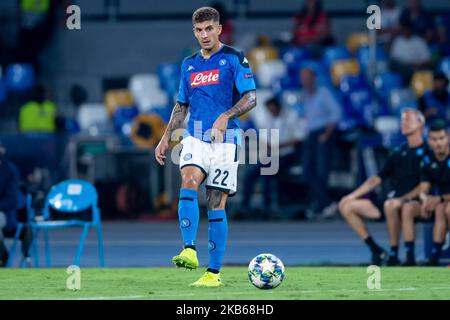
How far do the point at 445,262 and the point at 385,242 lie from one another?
308 centimetres

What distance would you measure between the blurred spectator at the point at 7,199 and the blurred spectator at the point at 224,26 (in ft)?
31.2

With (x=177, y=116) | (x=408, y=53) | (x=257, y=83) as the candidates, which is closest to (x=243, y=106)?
(x=177, y=116)

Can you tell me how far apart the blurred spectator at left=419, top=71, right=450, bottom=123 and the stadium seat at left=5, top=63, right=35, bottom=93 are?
7857 millimetres

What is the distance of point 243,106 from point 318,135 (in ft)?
35.1

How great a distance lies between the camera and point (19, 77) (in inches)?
989

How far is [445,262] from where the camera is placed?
14.7m

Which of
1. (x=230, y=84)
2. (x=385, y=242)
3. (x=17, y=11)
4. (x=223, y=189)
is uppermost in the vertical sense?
(x=17, y=11)

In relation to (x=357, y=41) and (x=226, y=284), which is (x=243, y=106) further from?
(x=357, y=41)

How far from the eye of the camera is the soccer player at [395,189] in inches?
574

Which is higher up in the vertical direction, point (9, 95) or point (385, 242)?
point (9, 95)

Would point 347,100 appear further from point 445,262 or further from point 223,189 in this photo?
point 223,189

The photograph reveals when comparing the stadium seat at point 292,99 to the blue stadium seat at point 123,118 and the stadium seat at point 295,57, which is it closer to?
the stadium seat at point 295,57

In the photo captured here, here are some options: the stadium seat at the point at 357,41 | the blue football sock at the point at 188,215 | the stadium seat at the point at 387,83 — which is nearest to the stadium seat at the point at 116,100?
the stadium seat at the point at 357,41
